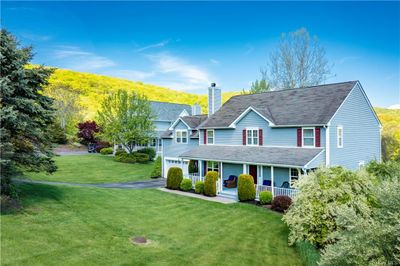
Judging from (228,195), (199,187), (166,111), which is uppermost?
(166,111)

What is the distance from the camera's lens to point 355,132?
73.2ft

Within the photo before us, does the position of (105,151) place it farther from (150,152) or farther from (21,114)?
(21,114)

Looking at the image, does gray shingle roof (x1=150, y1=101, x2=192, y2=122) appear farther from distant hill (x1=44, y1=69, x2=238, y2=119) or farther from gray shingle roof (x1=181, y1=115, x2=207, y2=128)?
distant hill (x1=44, y1=69, x2=238, y2=119)

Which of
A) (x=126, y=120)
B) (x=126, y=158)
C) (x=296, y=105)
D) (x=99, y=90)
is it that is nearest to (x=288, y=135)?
(x=296, y=105)

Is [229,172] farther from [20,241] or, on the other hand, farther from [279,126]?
[20,241]

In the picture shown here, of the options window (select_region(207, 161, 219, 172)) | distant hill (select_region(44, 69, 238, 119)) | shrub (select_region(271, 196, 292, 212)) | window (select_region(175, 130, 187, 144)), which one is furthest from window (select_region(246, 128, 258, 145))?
distant hill (select_region(44, 69, 238, 119))

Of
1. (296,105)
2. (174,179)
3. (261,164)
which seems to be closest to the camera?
(261,164)

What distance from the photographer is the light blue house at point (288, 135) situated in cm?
1973

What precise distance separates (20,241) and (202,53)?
4165cm

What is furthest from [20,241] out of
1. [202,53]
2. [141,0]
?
[202,53]

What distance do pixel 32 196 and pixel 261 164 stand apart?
47.2ft

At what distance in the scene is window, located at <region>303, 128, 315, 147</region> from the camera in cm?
2012

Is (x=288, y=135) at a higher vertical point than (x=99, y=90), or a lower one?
lower

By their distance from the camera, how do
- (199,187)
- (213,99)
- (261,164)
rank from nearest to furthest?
1. (261,164)
2. (199,187)
3. (213,99)
